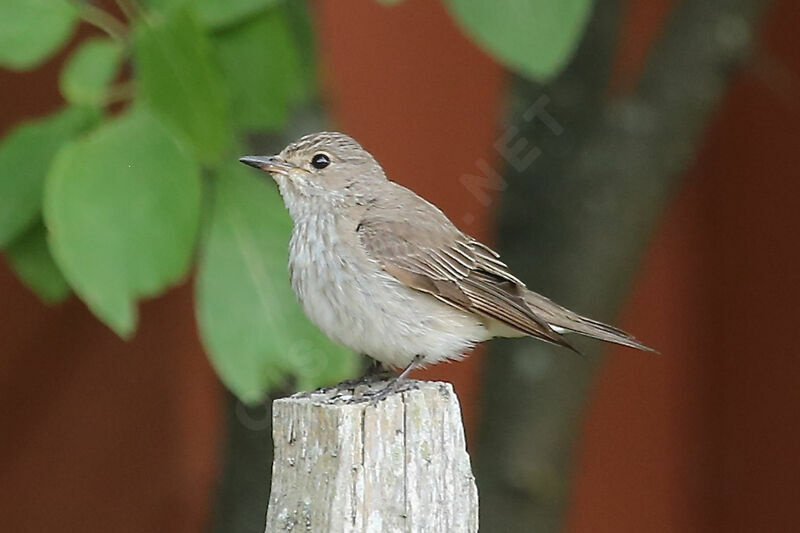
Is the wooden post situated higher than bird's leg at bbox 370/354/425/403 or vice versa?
bird's leg at bbox 370/354/425/403

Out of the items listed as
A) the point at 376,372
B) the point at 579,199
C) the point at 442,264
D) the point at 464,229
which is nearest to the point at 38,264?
the point at 376,372

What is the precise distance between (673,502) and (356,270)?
3140 mm

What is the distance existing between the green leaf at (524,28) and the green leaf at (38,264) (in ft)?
3.80

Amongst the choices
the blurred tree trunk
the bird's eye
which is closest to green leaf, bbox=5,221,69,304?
the bird's eye

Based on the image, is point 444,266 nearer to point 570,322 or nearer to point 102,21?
point 570,322

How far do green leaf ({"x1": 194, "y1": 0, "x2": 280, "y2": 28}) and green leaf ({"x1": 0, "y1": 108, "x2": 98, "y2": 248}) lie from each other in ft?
1.14

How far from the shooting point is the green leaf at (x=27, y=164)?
305cm

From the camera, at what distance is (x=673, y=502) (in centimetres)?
589

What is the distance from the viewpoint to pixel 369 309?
125 inches

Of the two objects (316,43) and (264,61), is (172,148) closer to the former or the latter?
(264,61)

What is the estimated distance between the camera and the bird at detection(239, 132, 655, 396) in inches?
126

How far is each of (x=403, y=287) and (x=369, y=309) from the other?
12 cm

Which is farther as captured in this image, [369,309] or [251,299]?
Result: [369,309]

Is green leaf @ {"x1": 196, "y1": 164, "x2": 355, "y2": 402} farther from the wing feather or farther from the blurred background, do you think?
the wing feather
